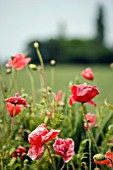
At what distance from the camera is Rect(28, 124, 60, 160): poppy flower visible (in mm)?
919

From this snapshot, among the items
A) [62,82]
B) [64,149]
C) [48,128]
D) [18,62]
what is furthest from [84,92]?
[62,82]

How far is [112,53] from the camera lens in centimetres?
3052

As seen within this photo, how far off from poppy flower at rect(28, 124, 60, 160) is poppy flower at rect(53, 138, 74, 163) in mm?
47

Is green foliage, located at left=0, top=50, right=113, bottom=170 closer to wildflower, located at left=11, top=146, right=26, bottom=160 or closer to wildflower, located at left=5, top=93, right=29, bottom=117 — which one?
wildflower, located at left=11, top=146, right=26, bottom=160

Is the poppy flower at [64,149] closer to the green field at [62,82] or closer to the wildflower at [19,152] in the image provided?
the wildflower at [19,152]

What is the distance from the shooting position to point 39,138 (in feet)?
3.06

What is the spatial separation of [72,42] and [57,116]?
3294 cm

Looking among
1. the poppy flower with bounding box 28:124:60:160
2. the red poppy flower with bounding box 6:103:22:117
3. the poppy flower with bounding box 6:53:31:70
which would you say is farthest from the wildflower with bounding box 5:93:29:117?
the poppy flower with bounding box 6:53:31:70

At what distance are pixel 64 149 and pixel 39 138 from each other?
0.28ft

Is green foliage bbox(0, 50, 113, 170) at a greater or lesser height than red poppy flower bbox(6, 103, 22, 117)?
lesser

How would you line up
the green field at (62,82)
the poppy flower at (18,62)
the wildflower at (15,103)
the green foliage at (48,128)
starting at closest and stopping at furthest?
the wildflower at (15,103), the green foliage at (48,128), the poppy flower at (18,62), the green field at (62,82)

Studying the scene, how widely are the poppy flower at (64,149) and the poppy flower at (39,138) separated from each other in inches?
1.9

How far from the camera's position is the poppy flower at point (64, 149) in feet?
3.21

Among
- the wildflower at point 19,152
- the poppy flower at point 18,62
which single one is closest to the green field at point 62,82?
the poppy flower at point 18,62
